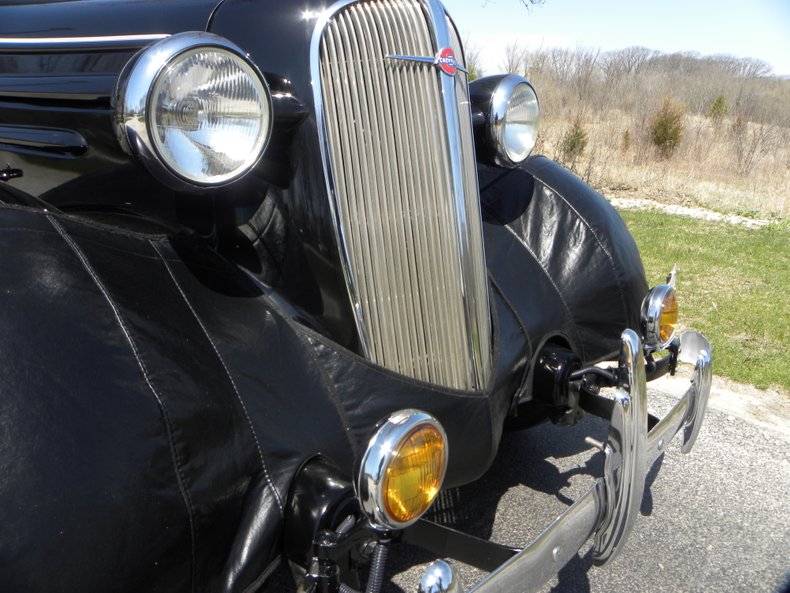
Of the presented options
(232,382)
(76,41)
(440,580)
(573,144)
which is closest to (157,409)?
(232,382)

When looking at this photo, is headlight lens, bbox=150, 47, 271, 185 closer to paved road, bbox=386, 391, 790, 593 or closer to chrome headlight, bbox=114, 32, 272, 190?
chrome headlight, bbox=114, 32, 272, 190

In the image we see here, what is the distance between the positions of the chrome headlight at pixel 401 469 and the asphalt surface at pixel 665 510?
36.2 inches

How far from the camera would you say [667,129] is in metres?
12.9

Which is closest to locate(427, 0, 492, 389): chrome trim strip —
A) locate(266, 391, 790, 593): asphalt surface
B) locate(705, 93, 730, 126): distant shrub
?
locate(266, 391, 790, 593): asphalt surface

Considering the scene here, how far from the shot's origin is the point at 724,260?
6359mm

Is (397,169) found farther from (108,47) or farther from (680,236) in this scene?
(680,236)

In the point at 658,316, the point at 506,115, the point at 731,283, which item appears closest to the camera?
the point at 658,316

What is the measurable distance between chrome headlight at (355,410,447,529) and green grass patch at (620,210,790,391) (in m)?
3.06

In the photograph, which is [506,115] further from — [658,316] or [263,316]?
[263,316]

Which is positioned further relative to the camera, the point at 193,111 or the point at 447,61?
the point at 447,61

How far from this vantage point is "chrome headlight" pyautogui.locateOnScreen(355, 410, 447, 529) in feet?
4.45

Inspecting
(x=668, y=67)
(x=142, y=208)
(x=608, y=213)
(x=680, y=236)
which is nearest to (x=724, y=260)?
(x=680, y=236)

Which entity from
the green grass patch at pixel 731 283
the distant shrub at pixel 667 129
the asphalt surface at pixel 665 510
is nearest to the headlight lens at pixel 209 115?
the asphalt surface at pixel 665 510

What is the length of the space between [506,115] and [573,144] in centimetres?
982
